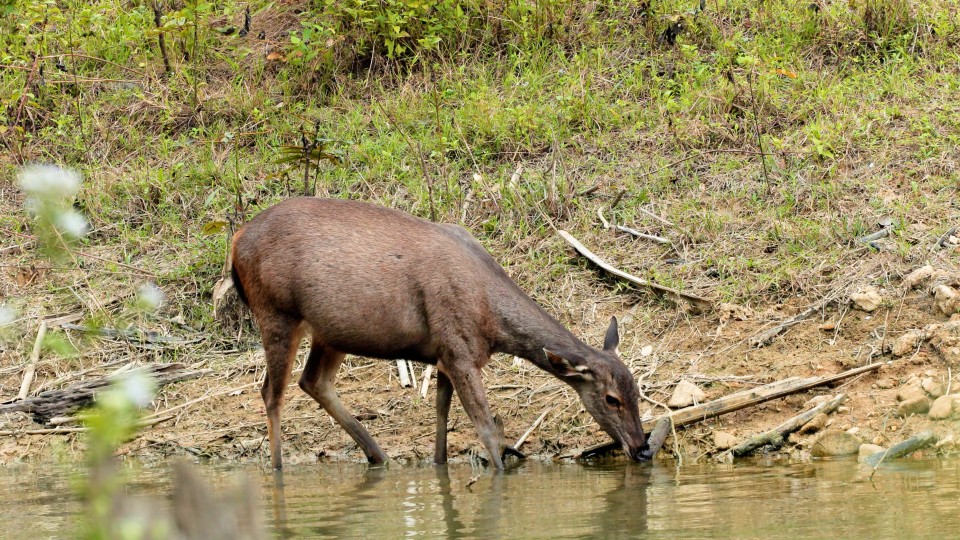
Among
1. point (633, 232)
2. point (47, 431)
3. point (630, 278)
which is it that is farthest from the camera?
point (633, 232)

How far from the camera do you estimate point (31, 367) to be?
9.40m

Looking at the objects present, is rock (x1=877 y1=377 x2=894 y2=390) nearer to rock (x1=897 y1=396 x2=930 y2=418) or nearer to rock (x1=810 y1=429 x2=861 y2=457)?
rock (x1=897 y1=396 x2=930 y2=418)

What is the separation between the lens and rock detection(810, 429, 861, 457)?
23.0 ft

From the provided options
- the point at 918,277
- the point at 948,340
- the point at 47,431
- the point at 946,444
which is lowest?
the point at 47,431

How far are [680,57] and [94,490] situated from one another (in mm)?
10898

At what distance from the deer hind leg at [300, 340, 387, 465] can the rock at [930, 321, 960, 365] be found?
3.72 m

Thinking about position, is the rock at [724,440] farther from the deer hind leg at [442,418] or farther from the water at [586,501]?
the deer hind leg at [442,418]

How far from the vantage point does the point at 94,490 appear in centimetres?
182

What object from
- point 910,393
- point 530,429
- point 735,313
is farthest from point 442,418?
point 910,393

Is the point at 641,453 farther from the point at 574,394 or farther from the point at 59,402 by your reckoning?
the point at 59,402

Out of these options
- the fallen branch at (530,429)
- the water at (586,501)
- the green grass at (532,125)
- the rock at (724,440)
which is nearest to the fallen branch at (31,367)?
the green grass at (532,125)

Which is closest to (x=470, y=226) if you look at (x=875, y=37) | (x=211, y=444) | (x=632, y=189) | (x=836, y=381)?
(x=632, y=189)

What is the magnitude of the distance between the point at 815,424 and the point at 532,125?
4.79m

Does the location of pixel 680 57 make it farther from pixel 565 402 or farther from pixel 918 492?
Result: pixel 918 492
